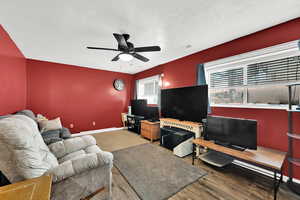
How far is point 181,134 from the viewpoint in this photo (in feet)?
8.90

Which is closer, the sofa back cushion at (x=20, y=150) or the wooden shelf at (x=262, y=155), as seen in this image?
the sofa back cushion at (x=20, y=150)

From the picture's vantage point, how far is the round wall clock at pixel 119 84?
4.95 metres

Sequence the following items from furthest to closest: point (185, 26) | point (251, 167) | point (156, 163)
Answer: point (156, 163) < point (251, 167) < point (185, 26)

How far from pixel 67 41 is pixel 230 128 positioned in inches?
144

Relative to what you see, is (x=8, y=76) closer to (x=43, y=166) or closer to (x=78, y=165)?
(x=43, y=166)

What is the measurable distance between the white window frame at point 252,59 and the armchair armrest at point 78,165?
2491 millimetres

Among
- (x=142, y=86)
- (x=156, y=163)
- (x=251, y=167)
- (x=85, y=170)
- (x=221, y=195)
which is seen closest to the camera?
(x=85, y=170)

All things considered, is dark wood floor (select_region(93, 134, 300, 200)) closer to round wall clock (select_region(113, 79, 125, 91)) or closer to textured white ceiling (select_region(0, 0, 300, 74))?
textured white ceiling (select_region(0, 0, 300, 74))

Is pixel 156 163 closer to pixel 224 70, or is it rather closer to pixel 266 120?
pixel 266 120

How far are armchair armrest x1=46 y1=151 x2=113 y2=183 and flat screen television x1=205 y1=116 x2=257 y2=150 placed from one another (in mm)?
1908

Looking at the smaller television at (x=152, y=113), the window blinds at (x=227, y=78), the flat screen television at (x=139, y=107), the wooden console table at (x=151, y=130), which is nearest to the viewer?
the window blinds at (x=227, y=78)

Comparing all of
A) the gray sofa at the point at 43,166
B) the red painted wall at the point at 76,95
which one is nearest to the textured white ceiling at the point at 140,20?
the red painted wall at the point at 76,95

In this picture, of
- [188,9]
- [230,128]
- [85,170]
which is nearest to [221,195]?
[230,128]

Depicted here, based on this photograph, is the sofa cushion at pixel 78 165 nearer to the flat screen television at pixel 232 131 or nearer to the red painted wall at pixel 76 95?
the flat screen television at pixel 232 131
